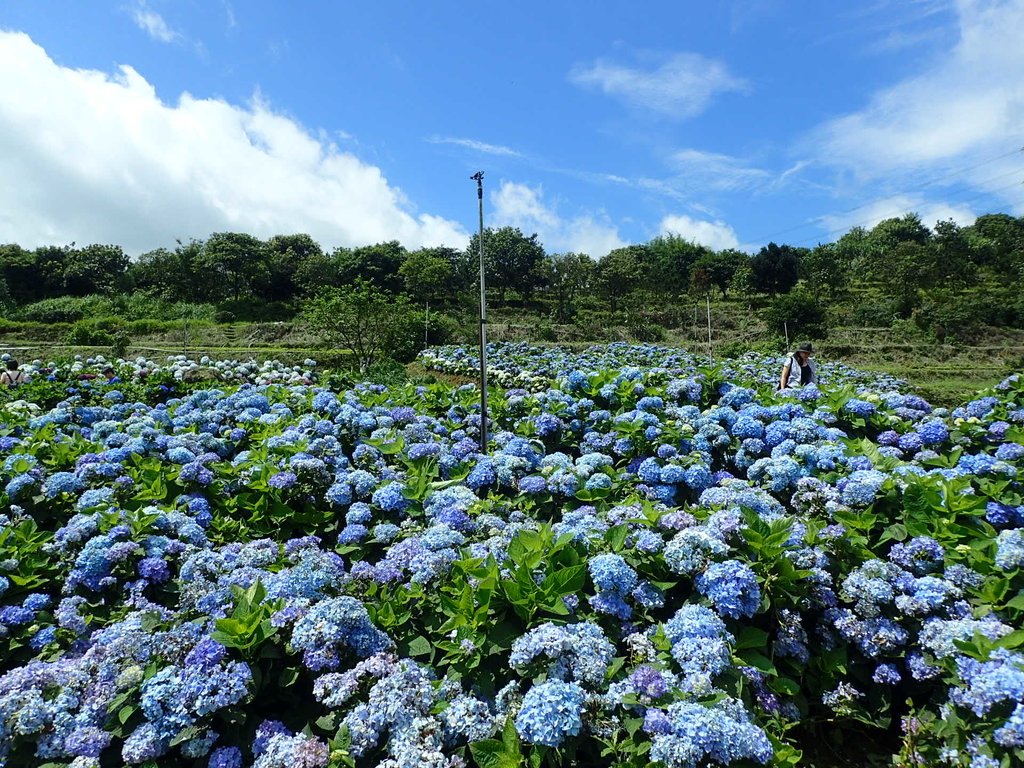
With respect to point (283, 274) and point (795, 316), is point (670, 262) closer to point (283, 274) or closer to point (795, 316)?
point (795, 316)

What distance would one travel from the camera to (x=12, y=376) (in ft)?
27.8

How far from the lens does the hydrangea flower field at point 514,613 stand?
67.6 inches

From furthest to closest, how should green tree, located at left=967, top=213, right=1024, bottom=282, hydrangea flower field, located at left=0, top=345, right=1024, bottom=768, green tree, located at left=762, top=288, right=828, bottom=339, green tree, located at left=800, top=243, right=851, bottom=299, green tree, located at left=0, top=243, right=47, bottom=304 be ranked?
green tree, located at left=0, top=243, right=47, bottom=304 < green tree, located at left=800, top=243, right=851, bottom=299 < green tree, located at left=967, top=213, right=1024, bottom=282 < green tree, located at left=762, top=288, right=828, bottom=339 < hydrangea flower field, located at left=0, top=345, right=1024, bottom=768

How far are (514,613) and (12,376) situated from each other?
979cm

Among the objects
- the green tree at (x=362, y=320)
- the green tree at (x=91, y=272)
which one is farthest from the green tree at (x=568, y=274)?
the green tree at (x=91, y=272)

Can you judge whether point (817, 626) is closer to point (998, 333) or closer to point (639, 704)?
point (639, 704)

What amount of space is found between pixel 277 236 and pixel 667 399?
53.1 m

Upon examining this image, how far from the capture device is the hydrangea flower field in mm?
1716

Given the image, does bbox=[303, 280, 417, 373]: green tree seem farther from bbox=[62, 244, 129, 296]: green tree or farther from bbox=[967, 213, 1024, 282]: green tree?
bbox=[967, 213, 1024, 282]: green tree

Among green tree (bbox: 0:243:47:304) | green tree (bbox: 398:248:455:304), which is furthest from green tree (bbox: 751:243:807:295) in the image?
green tree (bbox: 0:243:47:304)

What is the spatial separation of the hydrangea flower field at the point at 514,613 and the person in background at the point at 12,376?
19.8 ft

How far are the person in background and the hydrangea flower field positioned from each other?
19.8 feet

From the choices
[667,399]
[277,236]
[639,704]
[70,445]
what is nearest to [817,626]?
[639,704]

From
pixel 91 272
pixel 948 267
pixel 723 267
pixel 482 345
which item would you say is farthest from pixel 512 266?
pixel 482 345
